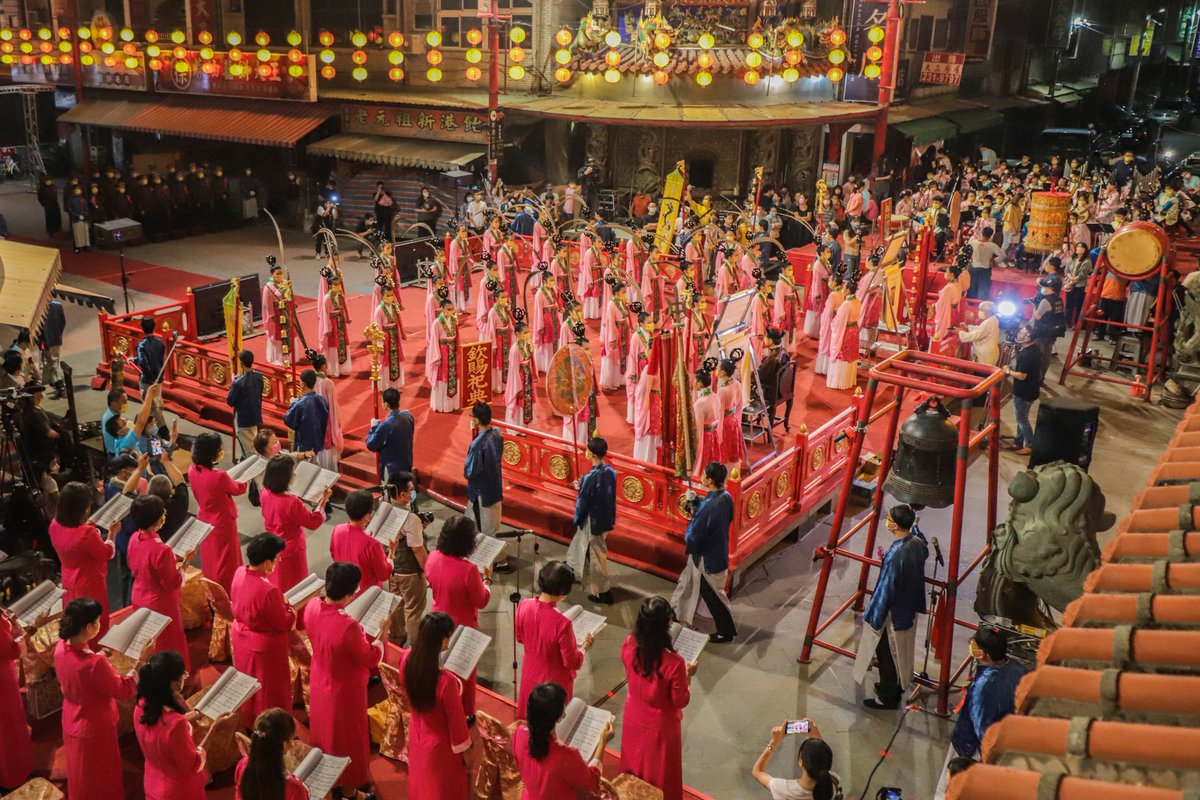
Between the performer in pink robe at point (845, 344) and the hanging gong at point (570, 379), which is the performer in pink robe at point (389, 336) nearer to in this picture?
the hanging gong at point (570, 379)

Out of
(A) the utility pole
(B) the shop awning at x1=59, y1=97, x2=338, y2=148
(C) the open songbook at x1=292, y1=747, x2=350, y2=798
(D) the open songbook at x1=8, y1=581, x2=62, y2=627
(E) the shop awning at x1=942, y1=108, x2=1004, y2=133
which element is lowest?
(C) the open songbook at x1=292, y1=747, x2=350, y2=798

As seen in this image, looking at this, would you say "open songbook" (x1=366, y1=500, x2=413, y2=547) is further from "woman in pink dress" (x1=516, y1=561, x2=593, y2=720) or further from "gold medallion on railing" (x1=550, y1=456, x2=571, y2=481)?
"gold medallion on railing" (x1=550, y1=456, x2=571, y2=481)

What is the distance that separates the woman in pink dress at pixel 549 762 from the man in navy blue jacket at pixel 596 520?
11.9 feet

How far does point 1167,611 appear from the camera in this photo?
2910 millimetres

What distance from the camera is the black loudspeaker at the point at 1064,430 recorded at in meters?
8.30

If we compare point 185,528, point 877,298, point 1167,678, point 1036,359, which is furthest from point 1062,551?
point 877,298

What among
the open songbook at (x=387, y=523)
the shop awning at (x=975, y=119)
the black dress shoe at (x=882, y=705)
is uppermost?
the shop awning at (x=975, y=119)

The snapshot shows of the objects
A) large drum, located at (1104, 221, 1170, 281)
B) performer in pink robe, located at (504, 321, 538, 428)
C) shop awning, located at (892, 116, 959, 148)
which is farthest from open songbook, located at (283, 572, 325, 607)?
shop awning, located at (892, 116, 959, 148)

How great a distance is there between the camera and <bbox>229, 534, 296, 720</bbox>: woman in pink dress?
6305 mm

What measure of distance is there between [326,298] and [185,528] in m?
7.04

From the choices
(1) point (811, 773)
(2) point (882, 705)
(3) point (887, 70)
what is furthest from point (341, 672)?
(3) point (887, 70)

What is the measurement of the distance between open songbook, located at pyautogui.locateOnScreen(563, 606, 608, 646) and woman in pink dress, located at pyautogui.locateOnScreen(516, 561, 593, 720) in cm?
3

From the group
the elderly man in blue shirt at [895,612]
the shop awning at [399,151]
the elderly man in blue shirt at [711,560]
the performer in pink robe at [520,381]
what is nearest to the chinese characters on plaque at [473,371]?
the performer in pink robe at [520,381]

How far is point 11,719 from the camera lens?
21.0ft
